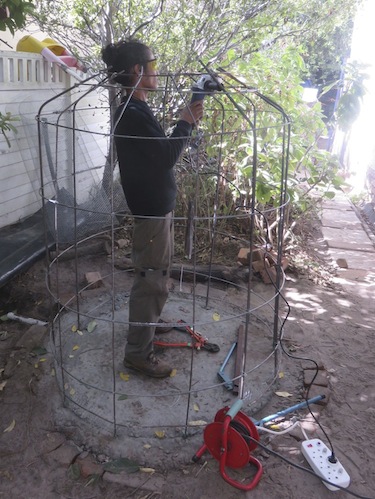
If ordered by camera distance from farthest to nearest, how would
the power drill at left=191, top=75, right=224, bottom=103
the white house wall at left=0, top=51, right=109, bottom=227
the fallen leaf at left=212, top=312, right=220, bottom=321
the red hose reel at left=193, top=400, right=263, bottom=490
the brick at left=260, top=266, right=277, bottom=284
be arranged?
the white house wall at left=0, top=51, right=109, bottom=227
the brick at left=260, top=266, right=277, bottom=284
the fallen leaf at left=212, top=312, right=220, bottom=321
the power drill at left=191, top=75, right=224, bottom=103
the red hose reel at left=193, top=400, right=263, bottom=490

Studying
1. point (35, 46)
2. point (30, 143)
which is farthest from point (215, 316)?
point (35, 46)

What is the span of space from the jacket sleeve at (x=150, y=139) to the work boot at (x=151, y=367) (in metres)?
1.15

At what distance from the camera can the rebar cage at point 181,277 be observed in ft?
7.97

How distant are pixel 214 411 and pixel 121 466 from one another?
1.97 ft

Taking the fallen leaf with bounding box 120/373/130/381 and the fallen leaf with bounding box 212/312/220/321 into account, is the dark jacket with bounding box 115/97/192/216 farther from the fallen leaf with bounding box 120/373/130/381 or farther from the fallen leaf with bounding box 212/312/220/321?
the fallen leaf with bounding box 212/312/220/321

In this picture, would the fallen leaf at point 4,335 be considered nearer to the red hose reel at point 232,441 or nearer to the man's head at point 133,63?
the red hose reel at point 232,441

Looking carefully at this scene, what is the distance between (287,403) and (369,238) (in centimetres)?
356

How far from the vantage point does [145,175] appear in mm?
2373

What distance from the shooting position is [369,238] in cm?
554

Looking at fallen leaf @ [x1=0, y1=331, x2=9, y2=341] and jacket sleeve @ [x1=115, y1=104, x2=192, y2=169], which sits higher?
jacket sleeve @ [x1=115, y1=104, x2=192, y2=169]

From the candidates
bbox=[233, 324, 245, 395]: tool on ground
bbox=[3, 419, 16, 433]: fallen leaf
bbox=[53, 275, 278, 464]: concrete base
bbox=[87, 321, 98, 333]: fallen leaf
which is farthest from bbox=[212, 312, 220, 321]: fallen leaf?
bbox=[3, 419, 16, 433]: fallen leaf

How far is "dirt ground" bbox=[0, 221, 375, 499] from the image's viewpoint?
6.61 feet

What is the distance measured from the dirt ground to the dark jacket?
123 cm

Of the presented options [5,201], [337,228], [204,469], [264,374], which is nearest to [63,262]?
[5,201]
